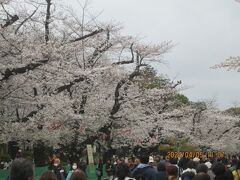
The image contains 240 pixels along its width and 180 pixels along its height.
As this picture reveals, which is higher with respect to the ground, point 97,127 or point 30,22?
point 30,22

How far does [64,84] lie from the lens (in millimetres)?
20172

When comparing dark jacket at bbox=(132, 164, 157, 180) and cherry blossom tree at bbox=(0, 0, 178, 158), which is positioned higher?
cherry blossom tree at bbox=(0, 0, 178, 158)

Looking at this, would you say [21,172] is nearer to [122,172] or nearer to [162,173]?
[122,172]

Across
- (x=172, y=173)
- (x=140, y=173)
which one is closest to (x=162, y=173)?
(x=140, y=173)

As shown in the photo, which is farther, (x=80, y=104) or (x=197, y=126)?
(x=197, y=126)

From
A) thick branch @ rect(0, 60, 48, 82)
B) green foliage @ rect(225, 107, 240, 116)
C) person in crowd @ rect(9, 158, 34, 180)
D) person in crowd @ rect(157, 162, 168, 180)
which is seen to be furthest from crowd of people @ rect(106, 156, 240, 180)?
green foliage @ rect(225, 107, 240, 116)

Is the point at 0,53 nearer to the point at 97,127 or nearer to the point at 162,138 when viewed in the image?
the point at 97,127

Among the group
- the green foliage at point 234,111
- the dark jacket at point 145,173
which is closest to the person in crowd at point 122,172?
the dark jacket at point 145,173

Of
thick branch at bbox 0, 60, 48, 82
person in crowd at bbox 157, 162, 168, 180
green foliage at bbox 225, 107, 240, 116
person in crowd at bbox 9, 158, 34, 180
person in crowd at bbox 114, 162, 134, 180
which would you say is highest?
green foliage at bbox 225, 107, 240, 116

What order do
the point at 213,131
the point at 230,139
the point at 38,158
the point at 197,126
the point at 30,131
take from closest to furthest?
the point at 30,131 < the point at 38,158 < the point at 197,126 < the point at 213,131 < the point at 230,139

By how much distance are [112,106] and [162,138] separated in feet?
37.8

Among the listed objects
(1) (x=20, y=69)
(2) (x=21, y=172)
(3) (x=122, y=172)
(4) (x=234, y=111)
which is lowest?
(3) (x=122, y=172)

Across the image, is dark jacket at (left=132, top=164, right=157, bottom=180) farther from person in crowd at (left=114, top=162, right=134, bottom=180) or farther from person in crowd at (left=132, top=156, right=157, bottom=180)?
person in crowd at (left=114, top=162, right=134, bottom=180)

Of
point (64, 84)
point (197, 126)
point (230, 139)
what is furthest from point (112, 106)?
point (230, 139)
